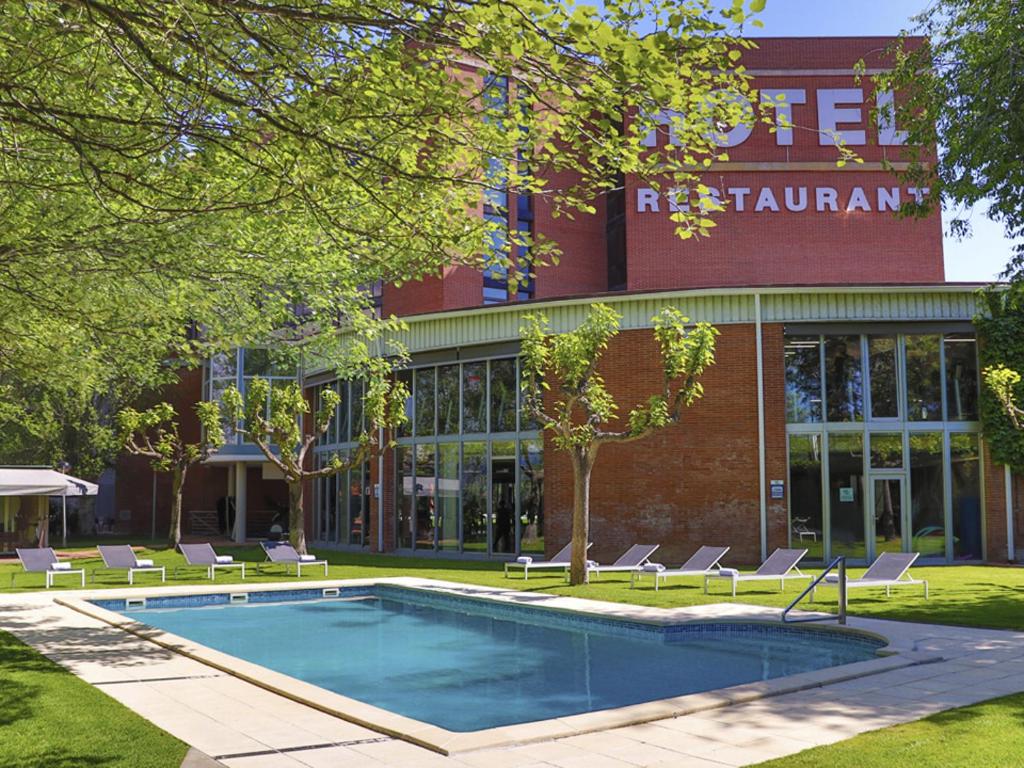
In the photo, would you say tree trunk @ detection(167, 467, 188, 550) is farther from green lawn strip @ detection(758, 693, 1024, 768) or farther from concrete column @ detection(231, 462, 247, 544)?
green lawn strip @ detection(758, 693, 1024, 768)

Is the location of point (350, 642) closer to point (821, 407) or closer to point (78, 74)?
point (78, 74)

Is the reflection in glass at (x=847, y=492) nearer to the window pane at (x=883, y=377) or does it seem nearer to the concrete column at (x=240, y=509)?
the window pane at (x=883, y=377)

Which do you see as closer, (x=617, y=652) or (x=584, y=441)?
(x=617, y=652)

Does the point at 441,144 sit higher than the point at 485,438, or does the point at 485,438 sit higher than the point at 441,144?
the point at 441,144

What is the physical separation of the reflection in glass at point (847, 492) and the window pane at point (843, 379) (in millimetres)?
498

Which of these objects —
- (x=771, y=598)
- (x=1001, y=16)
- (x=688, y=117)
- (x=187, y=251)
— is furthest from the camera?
(x=771, y=598)

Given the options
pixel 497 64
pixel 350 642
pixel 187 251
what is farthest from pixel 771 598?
pixel 497 64

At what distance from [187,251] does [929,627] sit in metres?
9.58

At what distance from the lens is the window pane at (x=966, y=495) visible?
21312mm

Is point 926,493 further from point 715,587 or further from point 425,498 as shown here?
point 425,498

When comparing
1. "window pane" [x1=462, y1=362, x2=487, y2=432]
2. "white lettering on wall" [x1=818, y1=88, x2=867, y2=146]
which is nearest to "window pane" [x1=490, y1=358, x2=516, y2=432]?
"window pane" [x1=462, y1=362, x2=487, y2=432]

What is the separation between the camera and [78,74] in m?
6.42

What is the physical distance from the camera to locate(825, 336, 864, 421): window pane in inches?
842

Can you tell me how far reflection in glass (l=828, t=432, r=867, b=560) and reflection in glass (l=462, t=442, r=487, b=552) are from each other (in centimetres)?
813
